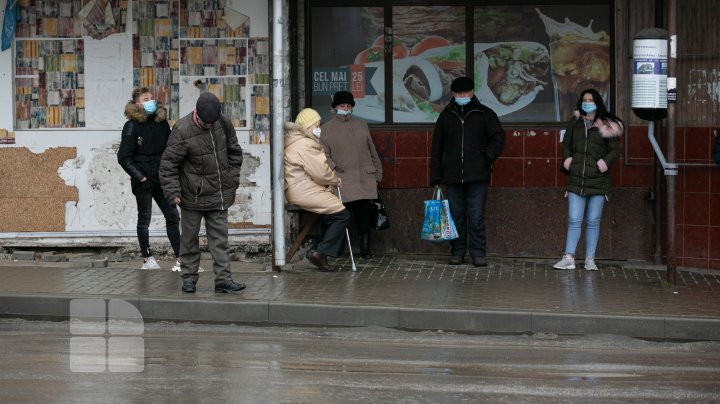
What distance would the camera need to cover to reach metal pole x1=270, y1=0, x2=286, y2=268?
12.0m

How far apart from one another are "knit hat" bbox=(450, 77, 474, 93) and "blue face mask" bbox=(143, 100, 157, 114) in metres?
3.00

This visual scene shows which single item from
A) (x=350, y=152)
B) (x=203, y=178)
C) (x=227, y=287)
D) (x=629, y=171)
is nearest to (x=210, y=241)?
(x=227, y=287)

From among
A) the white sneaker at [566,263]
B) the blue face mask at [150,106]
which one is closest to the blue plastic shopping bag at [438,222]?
the white sneaker at [566,263]

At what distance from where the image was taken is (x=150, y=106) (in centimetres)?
1215

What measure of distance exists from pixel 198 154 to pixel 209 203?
44cm

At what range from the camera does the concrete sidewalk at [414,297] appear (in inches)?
395

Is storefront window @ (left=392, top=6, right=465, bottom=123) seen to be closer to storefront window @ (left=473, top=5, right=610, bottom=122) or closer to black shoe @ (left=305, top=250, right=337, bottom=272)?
storefront window @ (left=473, top=5, right=610, bottom=122)

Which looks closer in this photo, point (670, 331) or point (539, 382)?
point (539, 382)

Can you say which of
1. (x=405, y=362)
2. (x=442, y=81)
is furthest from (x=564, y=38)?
(x=405, y=362)

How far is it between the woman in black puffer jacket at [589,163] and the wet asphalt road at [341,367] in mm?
2846

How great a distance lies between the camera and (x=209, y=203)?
10930mm

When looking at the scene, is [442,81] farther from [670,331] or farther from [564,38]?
[670,331]

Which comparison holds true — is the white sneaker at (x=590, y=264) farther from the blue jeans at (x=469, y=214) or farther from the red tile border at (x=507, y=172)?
the red tile border at (x=507, y=172)

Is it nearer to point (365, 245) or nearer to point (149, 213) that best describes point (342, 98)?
point (365, 245)
